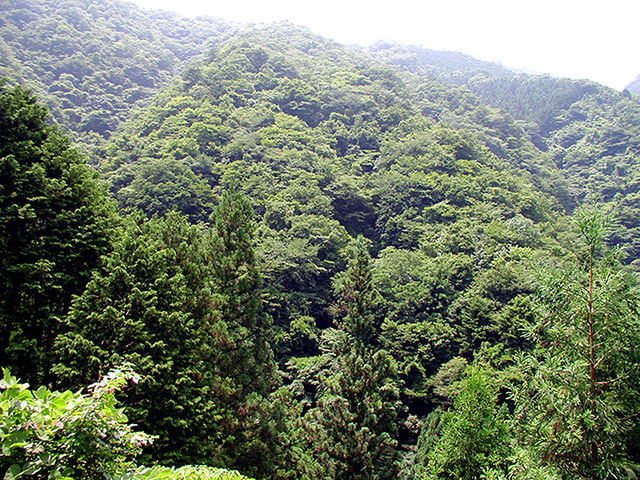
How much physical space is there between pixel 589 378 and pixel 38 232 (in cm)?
1368

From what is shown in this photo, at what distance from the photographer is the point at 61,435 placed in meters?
2.87

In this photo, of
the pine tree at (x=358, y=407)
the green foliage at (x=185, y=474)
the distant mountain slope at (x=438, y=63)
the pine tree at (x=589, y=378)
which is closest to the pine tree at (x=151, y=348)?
the green foliage at (x=185, y=474)

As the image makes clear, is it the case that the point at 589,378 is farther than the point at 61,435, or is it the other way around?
the point at 589,378

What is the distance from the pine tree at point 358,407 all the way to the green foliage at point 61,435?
15284mm

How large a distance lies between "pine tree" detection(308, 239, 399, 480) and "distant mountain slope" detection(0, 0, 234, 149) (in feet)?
177

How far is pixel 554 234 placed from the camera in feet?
124

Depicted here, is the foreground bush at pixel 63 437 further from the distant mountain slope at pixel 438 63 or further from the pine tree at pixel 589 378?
the distant mountain slope at pixel 438 63

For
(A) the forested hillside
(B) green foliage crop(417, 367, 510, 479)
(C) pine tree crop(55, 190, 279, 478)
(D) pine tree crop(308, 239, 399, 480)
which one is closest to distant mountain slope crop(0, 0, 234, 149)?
(A) the forested hillside

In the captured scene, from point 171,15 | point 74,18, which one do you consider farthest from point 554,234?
point 171,15

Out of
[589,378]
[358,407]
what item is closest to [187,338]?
[358,407]

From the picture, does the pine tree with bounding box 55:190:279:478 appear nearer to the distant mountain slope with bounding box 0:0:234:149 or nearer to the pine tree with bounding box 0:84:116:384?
the pine tree with bounding box 0:84:116:384

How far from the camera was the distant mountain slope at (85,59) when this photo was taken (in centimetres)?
6159

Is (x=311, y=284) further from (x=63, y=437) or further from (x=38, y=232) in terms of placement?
(x=63, y=437)

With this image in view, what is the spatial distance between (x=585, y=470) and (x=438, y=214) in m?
33.3
